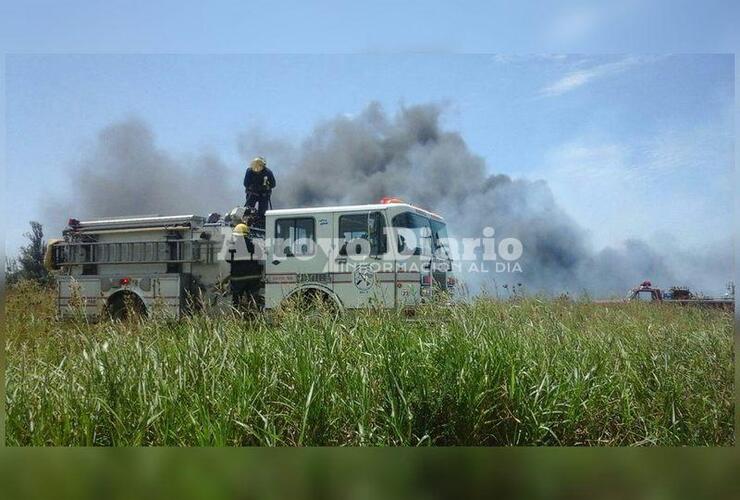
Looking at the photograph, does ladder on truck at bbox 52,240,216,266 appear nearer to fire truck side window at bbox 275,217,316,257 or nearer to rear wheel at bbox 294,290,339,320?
fire truck side window at bbox 275,217,316,257

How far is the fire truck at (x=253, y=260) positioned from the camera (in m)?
3.67

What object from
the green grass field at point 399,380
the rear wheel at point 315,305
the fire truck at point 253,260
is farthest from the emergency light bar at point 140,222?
the rear wheel at point 315,305

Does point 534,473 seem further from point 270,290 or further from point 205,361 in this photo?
point 270,290

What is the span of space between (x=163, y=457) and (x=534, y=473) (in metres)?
1.45

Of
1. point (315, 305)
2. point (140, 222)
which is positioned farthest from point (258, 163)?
point (140, 222)

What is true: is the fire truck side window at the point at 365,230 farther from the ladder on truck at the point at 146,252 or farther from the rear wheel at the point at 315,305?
the ladder on truck at the point at 146,252

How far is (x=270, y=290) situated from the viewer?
4492mm

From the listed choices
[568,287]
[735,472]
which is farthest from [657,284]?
[735,472]

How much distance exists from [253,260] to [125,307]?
1102 millimetres

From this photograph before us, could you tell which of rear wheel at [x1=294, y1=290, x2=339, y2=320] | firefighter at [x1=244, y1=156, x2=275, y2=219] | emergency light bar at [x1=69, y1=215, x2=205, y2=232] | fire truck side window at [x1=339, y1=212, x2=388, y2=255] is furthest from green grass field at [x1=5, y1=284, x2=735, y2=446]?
firefighter at [x1=244, y1=156, x2=275, y2=219]

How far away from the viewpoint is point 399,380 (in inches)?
110

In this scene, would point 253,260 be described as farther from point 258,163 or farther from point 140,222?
point 258,163

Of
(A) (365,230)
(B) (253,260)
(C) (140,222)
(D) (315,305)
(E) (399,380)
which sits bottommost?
(E) (399,380)

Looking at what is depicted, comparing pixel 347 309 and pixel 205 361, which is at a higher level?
pixel 347 309
